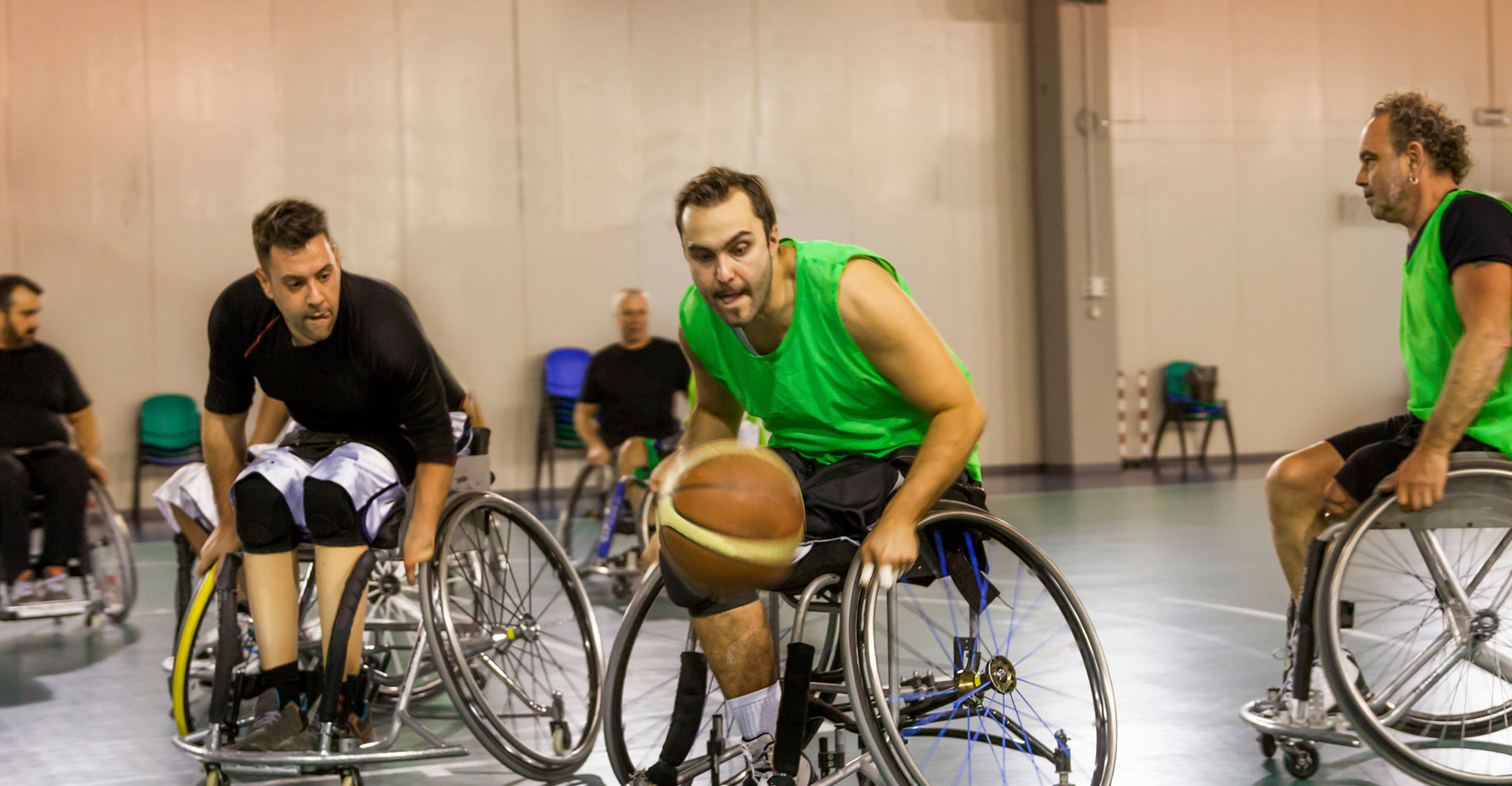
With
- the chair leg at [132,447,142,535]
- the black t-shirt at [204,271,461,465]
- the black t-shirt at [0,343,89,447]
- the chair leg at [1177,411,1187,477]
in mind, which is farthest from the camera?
the chair leg at [1177,411,1187,477]

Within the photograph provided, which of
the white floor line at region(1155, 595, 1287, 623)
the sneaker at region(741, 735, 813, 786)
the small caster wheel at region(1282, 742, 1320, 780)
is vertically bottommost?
the white floor line at region(1155, 595, 1287, 623)

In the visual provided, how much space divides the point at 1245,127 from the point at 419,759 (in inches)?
433

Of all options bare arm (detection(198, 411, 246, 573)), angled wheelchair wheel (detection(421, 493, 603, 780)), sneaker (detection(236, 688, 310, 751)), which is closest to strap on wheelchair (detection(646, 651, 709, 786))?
angled wheelchair wheel (detection(421, 493, 603, 780))

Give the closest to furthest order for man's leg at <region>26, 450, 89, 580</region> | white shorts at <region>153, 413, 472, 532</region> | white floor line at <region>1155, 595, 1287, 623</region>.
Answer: white shorts at <region>153, 413, 472, 532</region>, white floor line at <region>1155, 595, 1287, 623</region>, man's leg at <region>26, 450, 89, 580</region>

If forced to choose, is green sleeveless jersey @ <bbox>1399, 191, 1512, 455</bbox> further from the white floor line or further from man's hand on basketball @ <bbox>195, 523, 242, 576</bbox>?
Result: man's hand on basketball @ <bbox>195, 523, 242, 576</bbox>

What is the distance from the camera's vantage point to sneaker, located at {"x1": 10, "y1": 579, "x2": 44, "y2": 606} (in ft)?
16.3

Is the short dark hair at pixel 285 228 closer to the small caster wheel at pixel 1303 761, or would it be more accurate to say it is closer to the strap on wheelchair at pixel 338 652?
the strap on wheelchair at pixel 338 652

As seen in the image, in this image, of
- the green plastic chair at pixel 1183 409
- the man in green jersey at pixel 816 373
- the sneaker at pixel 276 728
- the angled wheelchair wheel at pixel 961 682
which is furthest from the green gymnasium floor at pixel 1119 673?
the green plastic chair at pixel 1183 409

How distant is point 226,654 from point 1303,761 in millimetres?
2279

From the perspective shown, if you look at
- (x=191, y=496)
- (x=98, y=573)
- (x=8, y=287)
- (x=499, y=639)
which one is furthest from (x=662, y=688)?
(x=8, y=287)

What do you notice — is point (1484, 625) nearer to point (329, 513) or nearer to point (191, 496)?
point (329, 513)

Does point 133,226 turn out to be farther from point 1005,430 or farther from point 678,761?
point 678,761

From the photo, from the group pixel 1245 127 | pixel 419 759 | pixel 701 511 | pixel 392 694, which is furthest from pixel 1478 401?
pixel 1245 127

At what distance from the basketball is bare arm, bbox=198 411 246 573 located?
1393 mm
